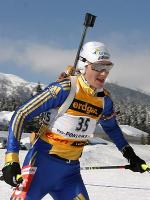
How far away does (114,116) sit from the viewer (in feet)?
17.1

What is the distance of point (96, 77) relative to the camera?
464cm

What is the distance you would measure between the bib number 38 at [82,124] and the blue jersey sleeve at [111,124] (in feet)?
1.18

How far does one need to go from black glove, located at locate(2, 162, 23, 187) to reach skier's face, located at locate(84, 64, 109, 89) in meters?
1.13

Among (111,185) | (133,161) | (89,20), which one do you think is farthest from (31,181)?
(111,185)

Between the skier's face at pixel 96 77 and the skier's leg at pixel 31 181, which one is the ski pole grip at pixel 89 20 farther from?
the skier's leg at pixel 31 181

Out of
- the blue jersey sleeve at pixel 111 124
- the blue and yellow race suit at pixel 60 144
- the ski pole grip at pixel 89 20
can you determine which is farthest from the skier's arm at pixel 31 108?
the ski pole grip at pixel 89 20

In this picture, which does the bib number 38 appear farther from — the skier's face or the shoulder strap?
the skier's face

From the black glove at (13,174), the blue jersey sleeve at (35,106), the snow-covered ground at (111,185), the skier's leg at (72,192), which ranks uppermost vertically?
the blue jersey sleeve at (35,106)

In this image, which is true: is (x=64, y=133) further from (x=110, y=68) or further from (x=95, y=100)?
(x=110, y=68)

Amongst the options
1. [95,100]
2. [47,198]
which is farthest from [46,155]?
[47,198]

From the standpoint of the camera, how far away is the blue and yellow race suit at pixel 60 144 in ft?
14.7

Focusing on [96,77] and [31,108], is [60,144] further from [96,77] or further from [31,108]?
[96,77]

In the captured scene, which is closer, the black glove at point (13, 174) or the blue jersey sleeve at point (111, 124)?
the black glove at point (13, 174)

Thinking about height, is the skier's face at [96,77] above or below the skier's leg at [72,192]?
above
